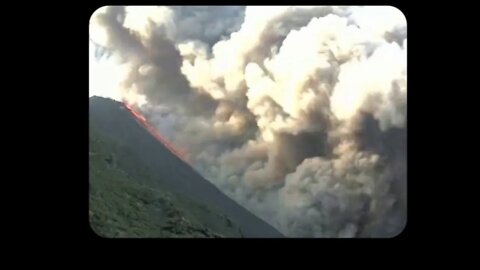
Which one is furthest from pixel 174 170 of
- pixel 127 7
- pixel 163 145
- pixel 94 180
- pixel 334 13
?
pixel 334 13

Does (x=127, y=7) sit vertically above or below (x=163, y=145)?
above

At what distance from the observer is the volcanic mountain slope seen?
3604mm

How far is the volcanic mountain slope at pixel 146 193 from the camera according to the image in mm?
3604

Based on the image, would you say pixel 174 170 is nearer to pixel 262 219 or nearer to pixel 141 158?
pixel 141 158

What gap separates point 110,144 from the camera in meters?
3.62

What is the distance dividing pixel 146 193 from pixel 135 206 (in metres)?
0.08

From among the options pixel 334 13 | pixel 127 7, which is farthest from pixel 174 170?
pixel 334 13

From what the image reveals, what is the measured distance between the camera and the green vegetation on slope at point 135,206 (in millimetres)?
3592

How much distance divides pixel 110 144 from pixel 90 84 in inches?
12.0

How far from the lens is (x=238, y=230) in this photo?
12.0 feet

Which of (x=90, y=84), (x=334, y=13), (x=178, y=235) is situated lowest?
(x=178, y=235)

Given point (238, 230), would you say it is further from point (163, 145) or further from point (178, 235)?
point (163, 145)

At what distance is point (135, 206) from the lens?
12.1 feet

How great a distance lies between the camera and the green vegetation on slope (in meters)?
3.59
